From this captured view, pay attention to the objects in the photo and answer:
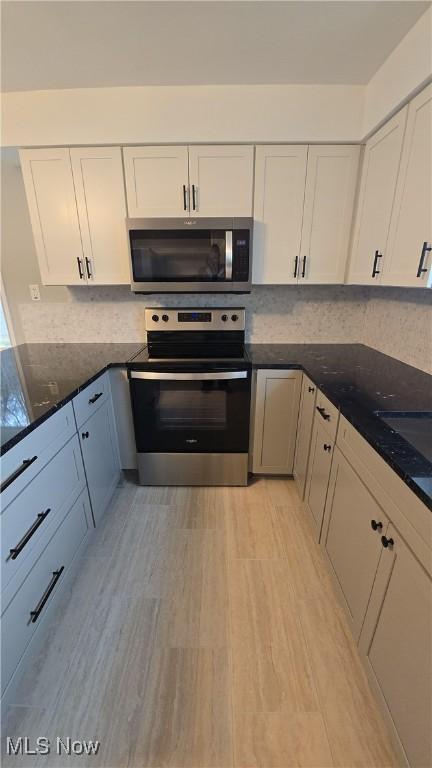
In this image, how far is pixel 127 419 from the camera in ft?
6.68

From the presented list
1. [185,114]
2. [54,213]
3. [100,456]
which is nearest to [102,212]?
[54,213]

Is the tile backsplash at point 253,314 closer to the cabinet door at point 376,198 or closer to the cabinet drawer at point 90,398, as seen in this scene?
the cabinet door at point 376,198

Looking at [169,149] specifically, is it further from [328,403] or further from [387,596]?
[387,596]

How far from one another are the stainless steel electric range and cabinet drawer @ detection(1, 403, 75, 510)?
1.77 feet

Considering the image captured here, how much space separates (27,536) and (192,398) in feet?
3.53

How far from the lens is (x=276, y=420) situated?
1988 mm

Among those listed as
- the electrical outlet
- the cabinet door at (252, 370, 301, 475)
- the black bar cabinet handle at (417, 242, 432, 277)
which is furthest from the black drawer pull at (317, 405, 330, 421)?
the electrical outlet

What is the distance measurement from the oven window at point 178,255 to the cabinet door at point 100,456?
34.6 inches

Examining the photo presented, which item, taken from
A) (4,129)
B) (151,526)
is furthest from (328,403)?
(4,129)

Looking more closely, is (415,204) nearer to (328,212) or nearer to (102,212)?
(328,212)

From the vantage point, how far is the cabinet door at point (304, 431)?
1.71 m

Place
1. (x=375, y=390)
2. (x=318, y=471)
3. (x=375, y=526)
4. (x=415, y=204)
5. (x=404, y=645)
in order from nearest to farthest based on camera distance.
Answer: (x=404, y=645) → (x=375, y=526) → (x=415, y=204) → (x=375, y=390) → (x=318, y=471)

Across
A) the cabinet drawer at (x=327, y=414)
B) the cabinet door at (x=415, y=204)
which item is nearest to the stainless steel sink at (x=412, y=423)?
the cabinet drawer at (x=327, y=414)

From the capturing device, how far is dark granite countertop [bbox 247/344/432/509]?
0.88 meters
